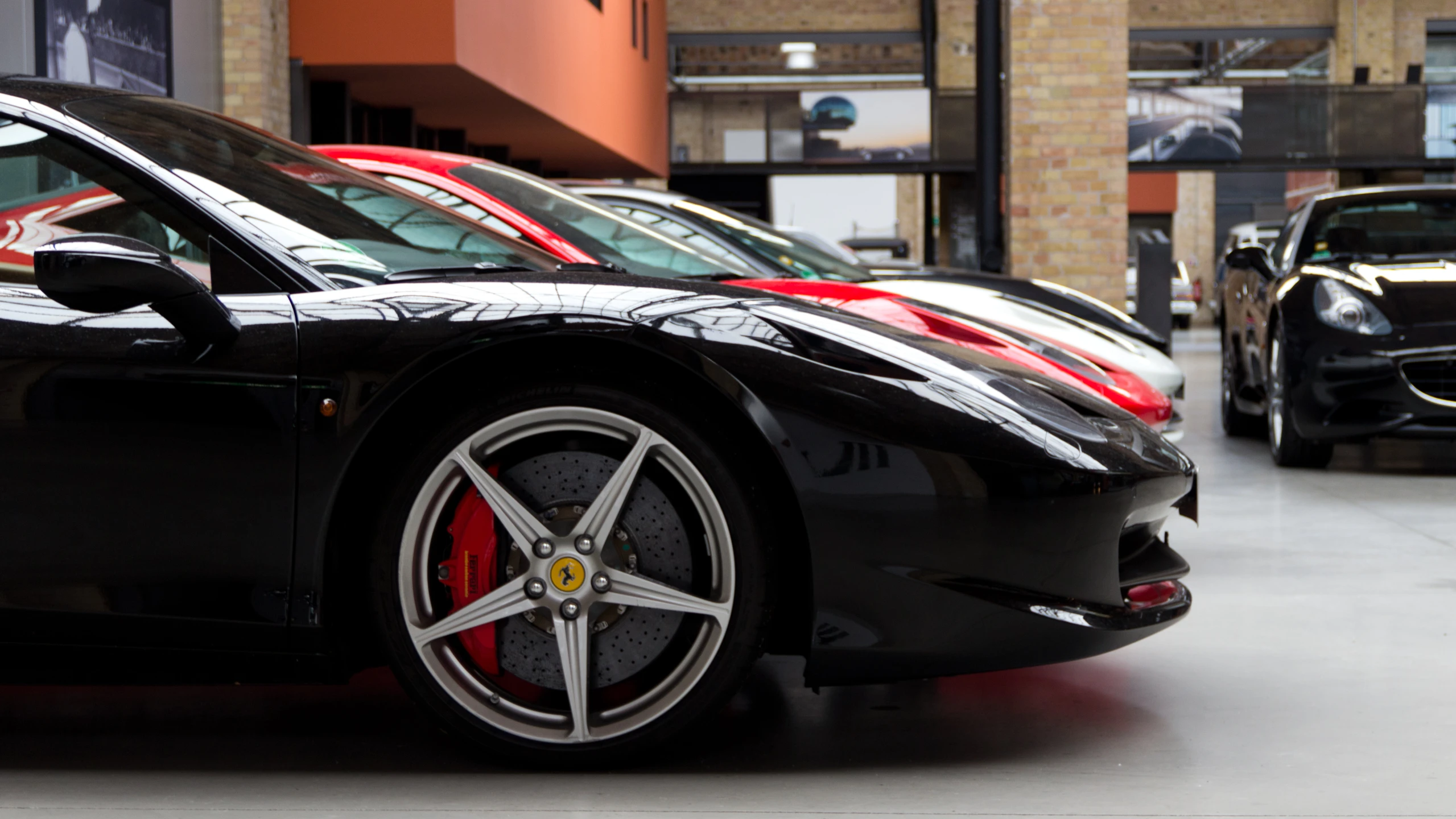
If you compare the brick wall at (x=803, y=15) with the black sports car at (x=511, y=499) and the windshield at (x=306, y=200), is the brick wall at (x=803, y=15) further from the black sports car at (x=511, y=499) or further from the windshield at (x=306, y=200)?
the black sports car at (x=511, y=499)

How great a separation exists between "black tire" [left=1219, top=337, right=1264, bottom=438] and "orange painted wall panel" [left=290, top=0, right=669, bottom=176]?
5.53 metres

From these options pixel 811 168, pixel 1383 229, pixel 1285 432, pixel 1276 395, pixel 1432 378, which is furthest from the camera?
pixel 811 168

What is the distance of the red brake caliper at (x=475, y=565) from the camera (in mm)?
2443

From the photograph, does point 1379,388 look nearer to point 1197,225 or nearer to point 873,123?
point 873,123

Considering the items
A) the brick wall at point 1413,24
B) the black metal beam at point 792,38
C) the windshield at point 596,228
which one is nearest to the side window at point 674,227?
the windshield at point 596,228

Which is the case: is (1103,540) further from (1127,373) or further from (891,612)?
(1127,373)

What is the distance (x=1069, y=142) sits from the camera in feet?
40.8

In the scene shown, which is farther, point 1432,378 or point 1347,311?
point 1347,311

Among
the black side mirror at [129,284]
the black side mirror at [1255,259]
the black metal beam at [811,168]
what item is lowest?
the black side mirror at [129,284]

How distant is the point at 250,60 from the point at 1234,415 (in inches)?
264

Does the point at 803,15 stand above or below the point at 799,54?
above

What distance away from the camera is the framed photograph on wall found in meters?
7.67

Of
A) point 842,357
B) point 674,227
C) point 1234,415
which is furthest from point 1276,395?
point 842,357

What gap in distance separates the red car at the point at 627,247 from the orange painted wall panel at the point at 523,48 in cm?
587
